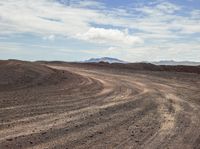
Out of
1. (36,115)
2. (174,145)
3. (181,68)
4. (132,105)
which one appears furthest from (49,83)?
(181,68)

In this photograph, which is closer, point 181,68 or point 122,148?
point 122,148

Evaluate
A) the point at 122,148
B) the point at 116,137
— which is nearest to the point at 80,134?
the point at 116,137

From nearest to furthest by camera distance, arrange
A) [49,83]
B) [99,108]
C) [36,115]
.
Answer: [36,115]
[99,108]
[49,83]

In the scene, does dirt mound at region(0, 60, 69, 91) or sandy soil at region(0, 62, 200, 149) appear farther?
dirt mound at region(0, 60, 69, 91)

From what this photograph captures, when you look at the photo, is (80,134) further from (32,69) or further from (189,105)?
(32,69)

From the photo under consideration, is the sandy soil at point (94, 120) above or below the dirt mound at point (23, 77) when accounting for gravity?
below

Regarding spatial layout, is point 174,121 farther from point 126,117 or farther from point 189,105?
point 189,105

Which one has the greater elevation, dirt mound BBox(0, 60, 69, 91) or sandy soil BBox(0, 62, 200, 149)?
dirt mound BBox(0, 60, 69, 91)

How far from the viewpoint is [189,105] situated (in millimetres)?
16391

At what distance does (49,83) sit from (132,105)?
8.11 meters

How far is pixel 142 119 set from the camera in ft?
40.8

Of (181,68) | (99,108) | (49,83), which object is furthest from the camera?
(181,68)

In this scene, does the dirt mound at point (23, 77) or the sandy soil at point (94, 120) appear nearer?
the sandy soil at point (94, 120)

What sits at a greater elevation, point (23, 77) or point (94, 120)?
point (23, 77)
